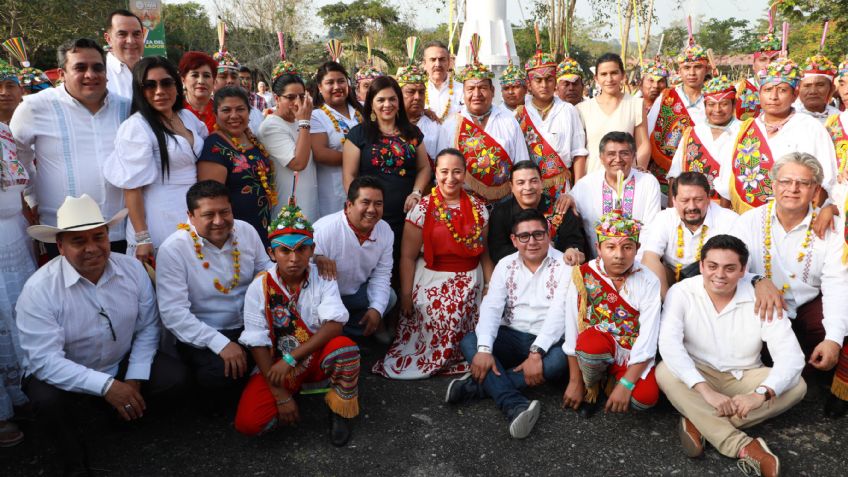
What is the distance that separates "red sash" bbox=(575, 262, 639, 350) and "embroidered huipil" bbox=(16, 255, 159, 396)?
2.43 metres

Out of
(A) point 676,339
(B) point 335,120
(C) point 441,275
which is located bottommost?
(A) point 676,339

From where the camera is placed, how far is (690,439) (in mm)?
2961

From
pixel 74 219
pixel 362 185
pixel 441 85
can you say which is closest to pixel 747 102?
pixel 441 85

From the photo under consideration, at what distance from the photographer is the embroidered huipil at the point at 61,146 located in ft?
11.3

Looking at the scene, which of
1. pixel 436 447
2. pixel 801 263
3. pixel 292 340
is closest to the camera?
pixel 436 447

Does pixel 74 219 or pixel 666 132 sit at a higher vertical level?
pixel 666 132

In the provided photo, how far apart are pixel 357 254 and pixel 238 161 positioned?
98cm

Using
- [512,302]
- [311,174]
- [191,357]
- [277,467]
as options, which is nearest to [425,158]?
[311,174]

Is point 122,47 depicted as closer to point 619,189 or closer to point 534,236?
point 534,236

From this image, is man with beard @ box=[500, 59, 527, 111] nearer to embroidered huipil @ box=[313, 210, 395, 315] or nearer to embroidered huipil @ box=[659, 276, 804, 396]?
embroidered huipil @ box=[313, 210, 395, 315]

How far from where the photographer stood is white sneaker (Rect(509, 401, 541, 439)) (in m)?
3.15

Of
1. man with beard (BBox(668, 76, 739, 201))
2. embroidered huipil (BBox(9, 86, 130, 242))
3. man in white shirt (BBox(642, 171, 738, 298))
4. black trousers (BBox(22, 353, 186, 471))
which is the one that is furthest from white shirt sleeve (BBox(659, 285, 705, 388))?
embroidered huipil (BBox(9, 86, 130, 242))

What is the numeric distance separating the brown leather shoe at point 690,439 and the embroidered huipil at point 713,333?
229 mm

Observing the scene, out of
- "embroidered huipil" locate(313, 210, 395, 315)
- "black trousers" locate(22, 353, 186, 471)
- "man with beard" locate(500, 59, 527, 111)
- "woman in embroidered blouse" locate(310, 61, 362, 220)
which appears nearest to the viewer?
"black trousers" locate(22, 353, 186, 471)
